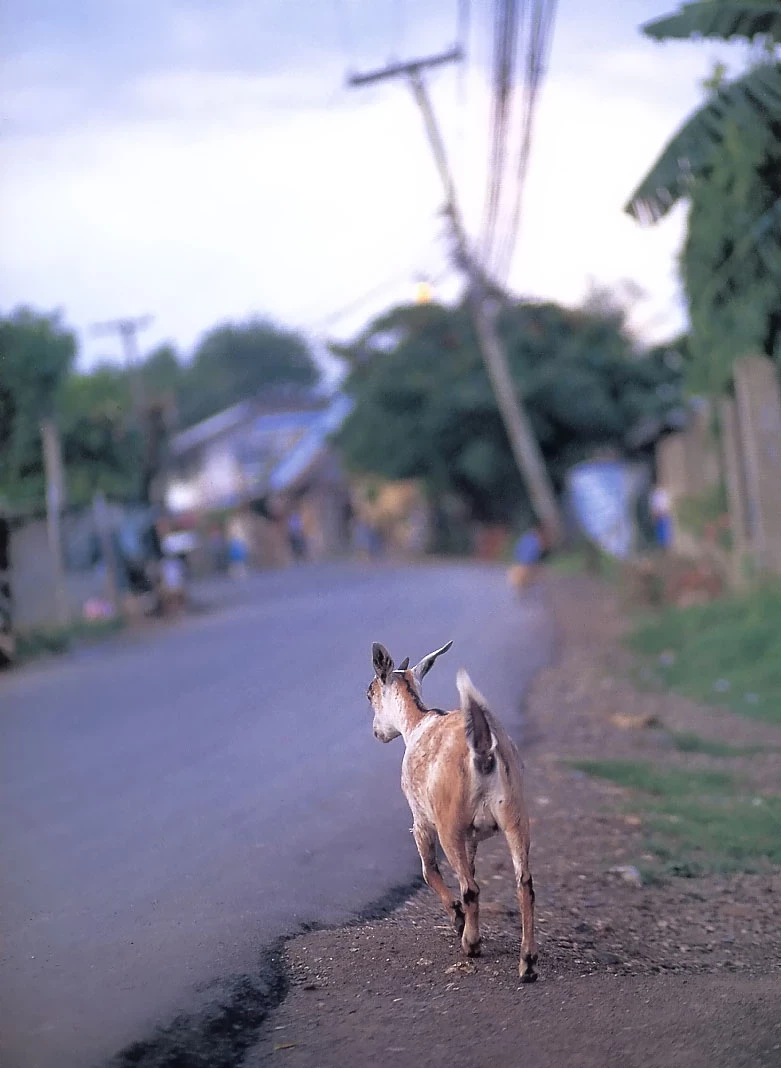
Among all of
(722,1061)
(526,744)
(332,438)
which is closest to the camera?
(722,1061)

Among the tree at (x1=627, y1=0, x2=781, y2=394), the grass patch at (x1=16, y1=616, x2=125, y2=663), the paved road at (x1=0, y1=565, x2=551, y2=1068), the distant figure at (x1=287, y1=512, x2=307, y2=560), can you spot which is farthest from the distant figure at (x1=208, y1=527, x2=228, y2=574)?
the tree at (x1=627, y1=0, x2=781, y2=394)

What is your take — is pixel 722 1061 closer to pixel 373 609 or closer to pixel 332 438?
pixel 373 609

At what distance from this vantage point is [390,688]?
5949mm

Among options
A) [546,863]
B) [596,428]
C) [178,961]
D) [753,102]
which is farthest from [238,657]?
[596,428]

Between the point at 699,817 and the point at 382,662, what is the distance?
124 inches

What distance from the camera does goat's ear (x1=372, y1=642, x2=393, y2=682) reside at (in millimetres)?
5859

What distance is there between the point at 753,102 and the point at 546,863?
797 cm

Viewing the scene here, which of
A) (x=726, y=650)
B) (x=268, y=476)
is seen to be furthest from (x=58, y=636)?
(x=268, y=476)

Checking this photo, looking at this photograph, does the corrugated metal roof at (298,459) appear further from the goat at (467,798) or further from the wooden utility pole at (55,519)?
the goat at (467,798)

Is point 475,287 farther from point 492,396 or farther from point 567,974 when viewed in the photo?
point 567,974

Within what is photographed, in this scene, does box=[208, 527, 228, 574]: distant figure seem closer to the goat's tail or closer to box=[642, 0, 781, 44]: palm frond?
box=[642, 0, 781, 44]: palm frond

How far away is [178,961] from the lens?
529 centimetres

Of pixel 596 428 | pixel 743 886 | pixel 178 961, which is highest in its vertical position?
pixel 596 428

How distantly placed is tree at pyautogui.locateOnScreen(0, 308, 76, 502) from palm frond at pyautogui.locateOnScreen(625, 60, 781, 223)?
14.5 metres
